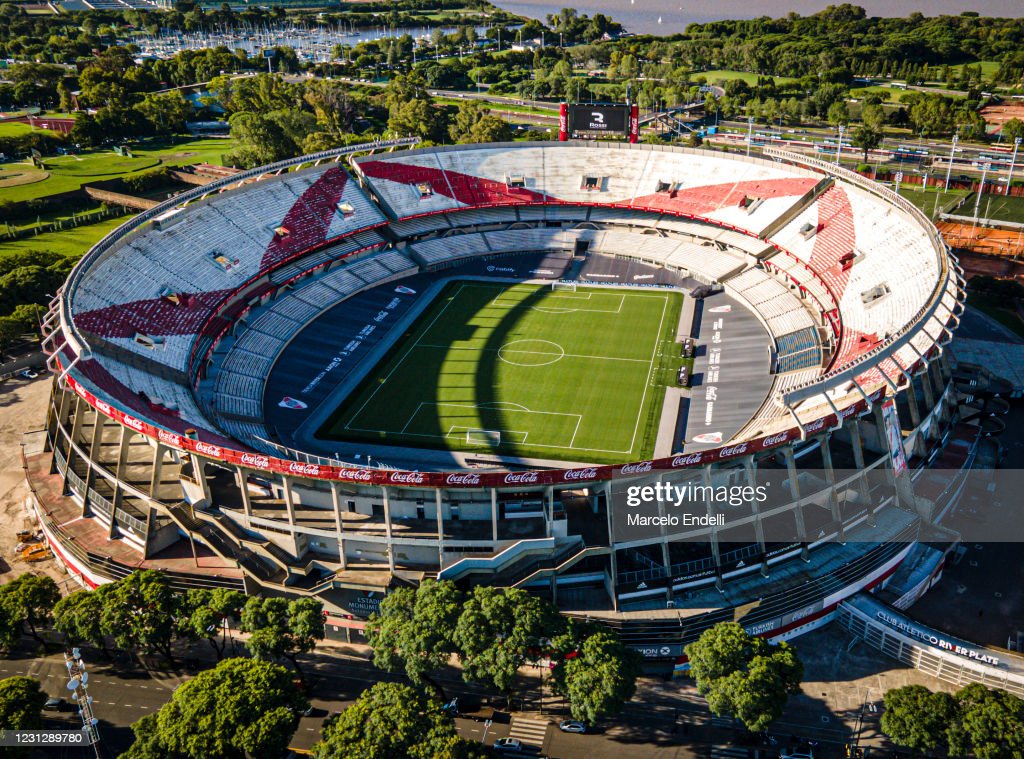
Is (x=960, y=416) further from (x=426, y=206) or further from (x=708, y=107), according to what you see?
(x=708, y=107)

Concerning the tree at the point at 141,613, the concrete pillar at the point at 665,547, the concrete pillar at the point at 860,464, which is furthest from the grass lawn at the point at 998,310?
the tree at the point at 141,613

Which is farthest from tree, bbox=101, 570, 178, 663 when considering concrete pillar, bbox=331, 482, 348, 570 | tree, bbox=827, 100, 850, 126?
tree, bbox=827, 100, 850, 126

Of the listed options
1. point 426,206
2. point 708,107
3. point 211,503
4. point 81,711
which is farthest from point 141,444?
point 708,107

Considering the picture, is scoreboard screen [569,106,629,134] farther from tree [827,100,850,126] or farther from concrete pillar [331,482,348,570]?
concrete pillar [331,482,348,570]

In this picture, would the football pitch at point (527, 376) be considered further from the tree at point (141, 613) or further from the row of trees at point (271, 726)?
the row of trees at point (271, 726)

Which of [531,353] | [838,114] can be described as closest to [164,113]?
[531,353]
